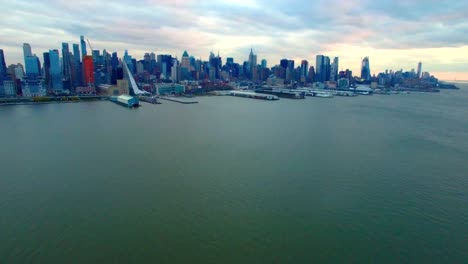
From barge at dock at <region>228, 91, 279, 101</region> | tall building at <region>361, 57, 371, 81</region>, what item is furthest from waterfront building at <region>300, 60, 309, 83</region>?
barge at dock at <region>228, 91, 279, 101</region>

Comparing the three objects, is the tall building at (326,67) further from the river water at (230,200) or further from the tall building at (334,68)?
the river water at (230,200)

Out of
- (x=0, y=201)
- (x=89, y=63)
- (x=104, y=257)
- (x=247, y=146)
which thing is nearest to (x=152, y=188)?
(x=104, y=257)

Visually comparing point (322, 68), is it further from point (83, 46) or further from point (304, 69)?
point (83, 46)

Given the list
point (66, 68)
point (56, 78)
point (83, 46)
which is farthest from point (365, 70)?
point (56, 78)

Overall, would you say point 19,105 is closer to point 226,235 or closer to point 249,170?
point 249,170

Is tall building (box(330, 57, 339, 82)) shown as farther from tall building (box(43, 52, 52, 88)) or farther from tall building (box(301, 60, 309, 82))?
tall building (box(43, 52, 52, 88))

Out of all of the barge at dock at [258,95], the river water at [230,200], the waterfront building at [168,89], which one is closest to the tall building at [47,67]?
the waterfront building at [168,89]
